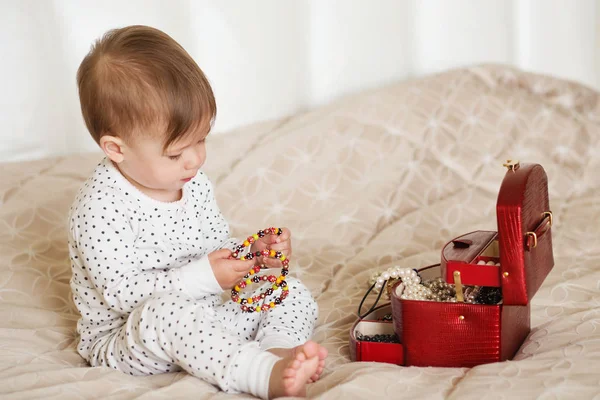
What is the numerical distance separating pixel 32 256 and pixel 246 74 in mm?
893

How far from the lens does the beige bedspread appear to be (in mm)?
1055

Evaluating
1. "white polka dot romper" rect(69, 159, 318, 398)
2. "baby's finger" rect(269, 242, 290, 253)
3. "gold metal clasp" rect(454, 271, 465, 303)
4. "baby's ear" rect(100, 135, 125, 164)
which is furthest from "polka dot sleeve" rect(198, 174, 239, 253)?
"gold metal clasp" rect(454, 271, 465, 303)

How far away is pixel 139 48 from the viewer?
116cm

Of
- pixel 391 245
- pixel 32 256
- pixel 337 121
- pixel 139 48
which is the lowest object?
pixel 391 245

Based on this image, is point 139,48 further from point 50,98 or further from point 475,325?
point 50,98

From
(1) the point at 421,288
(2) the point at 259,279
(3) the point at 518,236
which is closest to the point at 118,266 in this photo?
A: (2) the point at 259,279

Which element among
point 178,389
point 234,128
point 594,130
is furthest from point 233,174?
point 594,130

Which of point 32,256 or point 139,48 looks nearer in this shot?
point 139,48

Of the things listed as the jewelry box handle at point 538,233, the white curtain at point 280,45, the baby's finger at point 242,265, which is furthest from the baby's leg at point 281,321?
the white curtain at point 280,45

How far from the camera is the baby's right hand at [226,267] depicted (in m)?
1.18

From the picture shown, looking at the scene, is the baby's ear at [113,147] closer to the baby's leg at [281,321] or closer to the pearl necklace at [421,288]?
the baby's leg at [281,321]

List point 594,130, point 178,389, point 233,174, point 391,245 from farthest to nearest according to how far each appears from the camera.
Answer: point 594,130
point 233,174
point 391,245
point 178,389

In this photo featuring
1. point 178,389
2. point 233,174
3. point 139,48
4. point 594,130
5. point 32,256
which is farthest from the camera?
point 594,130

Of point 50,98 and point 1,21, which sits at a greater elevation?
point 1,21
